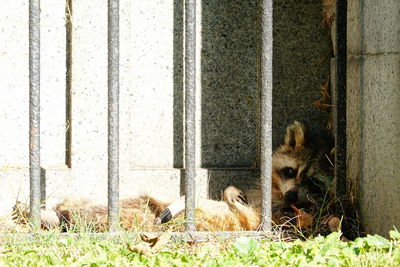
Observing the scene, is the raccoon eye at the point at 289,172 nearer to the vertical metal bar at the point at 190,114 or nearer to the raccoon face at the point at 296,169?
the raccoon face at the point at 296,169

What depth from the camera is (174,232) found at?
4.72 meters

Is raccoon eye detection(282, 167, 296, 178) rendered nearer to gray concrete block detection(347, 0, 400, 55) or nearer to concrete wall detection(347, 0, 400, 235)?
concrete wall detection(347, 0, 400, 235)

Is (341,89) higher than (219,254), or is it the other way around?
(341,89)

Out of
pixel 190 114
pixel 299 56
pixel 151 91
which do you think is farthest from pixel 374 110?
pixel 151 91

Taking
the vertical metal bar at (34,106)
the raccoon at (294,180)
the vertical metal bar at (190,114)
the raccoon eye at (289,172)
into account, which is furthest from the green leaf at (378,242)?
the raccoon eye at (289,172)

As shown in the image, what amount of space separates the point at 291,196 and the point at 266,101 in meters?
1.24

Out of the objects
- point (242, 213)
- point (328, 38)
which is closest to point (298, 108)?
point (328, 38)

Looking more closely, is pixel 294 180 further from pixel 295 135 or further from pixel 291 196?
pixel 295 135

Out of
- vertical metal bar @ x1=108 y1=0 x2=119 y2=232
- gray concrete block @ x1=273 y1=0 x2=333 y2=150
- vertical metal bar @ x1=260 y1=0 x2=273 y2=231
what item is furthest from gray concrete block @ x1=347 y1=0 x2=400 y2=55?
vertical metal bar @ x1=108 y1=0 x2=119 y2=232

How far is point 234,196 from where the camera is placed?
18.5ft

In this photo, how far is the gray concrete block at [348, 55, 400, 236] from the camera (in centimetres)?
433

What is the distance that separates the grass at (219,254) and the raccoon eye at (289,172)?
164cm

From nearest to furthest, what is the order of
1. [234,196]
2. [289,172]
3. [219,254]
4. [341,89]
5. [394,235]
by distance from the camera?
1. [394,235]
2. [219,254]
3. [341,89]
4. [234,196]
5. [289,172]

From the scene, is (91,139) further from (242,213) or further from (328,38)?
(328,38)
